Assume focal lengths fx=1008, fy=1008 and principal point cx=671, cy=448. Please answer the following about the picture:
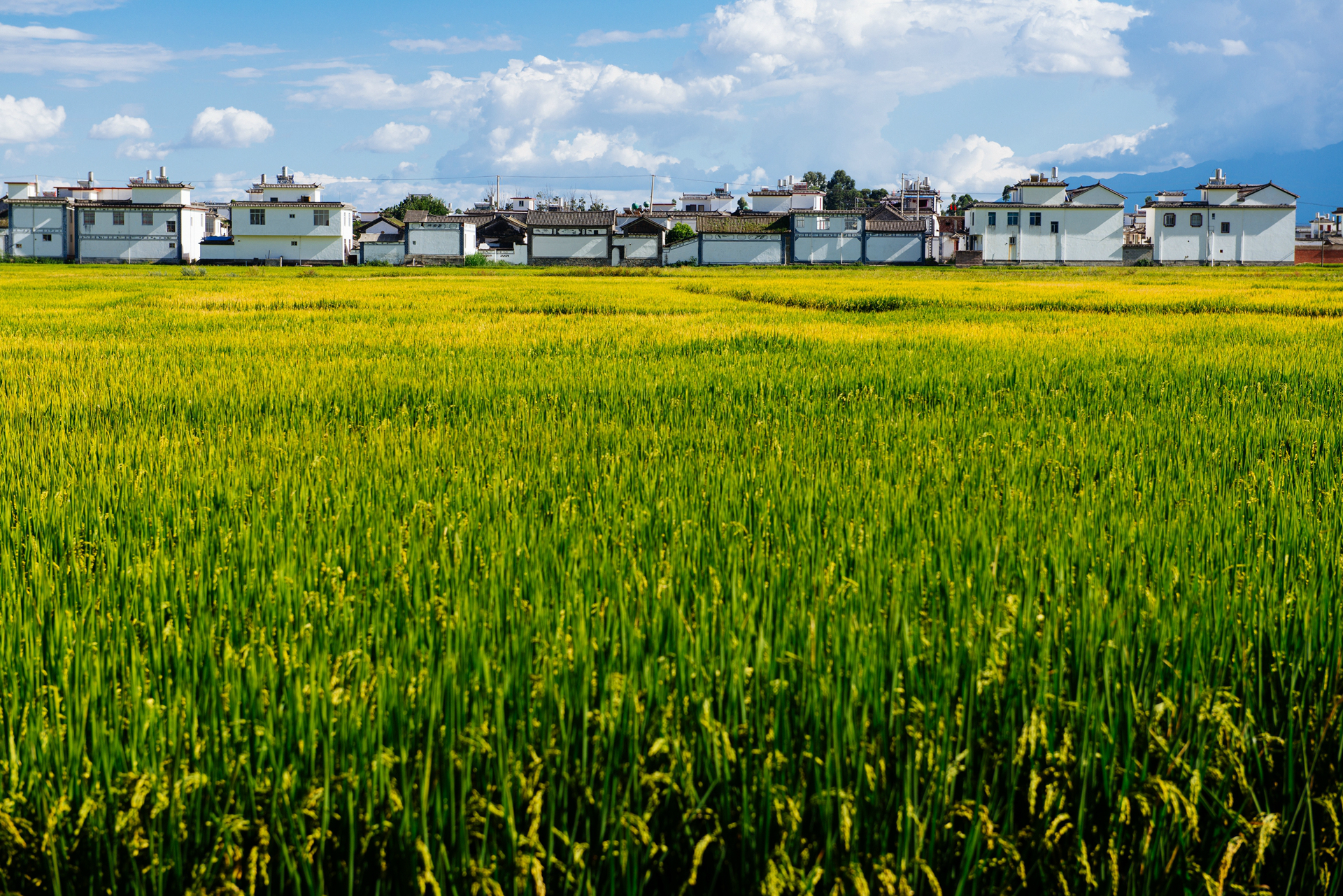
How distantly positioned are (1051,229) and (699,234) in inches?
926

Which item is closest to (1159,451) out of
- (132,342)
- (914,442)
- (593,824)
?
(914,442)

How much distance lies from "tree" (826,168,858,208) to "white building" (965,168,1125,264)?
62.7 m

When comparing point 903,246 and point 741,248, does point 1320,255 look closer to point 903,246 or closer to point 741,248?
point 903,246

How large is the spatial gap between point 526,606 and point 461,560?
56 cm

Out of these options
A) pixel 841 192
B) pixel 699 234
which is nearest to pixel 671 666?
pixel 699 234

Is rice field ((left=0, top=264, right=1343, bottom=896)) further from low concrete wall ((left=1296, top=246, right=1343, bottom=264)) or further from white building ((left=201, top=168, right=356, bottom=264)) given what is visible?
low concrete wall ((left=1296, top=246, right=1343, bottom=264))

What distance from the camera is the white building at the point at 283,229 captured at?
70.1 metres

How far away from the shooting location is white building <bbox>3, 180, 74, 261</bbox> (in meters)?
68.9

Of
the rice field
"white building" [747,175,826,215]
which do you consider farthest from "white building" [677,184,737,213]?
the rice field

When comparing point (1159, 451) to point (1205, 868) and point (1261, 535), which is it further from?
point (1205, 868)

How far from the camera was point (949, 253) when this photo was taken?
78938 millimetres

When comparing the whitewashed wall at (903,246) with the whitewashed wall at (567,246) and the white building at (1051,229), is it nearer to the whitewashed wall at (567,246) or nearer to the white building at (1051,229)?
the white building at (1051,229)

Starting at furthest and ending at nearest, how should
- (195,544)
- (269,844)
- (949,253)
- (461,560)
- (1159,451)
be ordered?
(949,253) → (1159,451) → (195,544) → (461,560) → (269,844)

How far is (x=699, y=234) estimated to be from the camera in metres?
68.4
